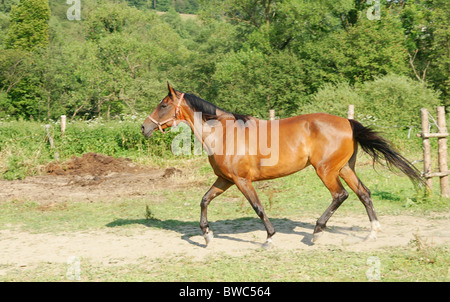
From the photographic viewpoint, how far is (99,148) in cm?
1855

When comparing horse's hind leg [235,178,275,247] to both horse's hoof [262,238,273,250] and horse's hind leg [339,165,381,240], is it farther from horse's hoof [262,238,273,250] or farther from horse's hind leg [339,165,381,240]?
horse's hind leg [339,165,381,240]

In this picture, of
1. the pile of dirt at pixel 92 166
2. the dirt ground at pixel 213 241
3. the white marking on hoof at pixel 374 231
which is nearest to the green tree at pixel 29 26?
the pile of dirt at pixel 92 166

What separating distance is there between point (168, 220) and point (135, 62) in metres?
→ 43.3

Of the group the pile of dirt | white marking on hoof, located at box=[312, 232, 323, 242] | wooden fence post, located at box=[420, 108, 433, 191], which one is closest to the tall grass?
the pile of dirt

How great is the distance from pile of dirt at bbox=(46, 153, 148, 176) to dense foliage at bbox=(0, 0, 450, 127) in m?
10.1

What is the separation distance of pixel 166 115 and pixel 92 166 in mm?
9489

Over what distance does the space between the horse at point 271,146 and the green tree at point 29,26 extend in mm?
45818

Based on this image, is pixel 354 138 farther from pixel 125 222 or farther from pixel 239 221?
pixel 125 222

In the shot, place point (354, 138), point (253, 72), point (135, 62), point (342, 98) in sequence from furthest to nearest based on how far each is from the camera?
point (135, 62) → point (253, 72) → point (342, 98) → point (354, 138)

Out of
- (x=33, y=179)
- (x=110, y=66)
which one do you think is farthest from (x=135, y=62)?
(x=33, y=179)

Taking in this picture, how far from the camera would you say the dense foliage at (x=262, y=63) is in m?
27.3

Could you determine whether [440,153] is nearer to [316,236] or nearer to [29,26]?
[316,236]

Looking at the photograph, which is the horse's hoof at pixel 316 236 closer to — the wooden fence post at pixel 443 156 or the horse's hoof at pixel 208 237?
the horse's hoof at pixel 208 237

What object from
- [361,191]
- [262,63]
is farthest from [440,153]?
[262,63]
